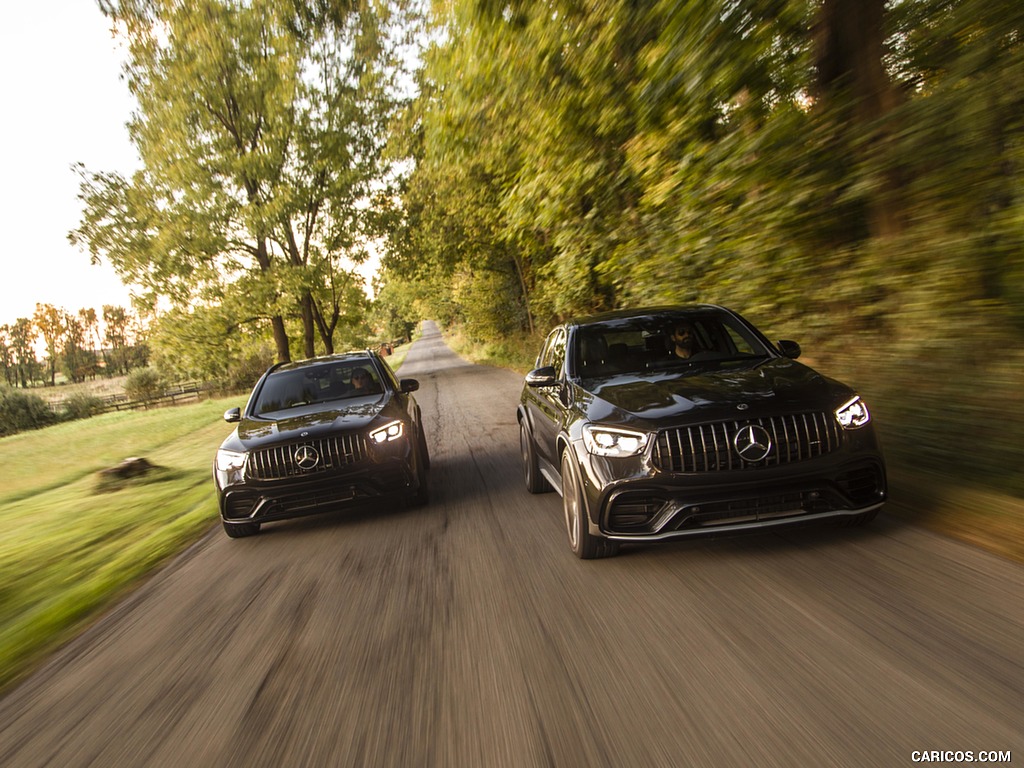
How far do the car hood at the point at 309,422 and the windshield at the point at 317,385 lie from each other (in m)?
0.26

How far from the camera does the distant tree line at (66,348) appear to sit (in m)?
106

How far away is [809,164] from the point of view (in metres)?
7.12

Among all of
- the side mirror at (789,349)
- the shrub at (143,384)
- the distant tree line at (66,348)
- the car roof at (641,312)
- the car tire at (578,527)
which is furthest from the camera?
the distant tree line at (66,348)

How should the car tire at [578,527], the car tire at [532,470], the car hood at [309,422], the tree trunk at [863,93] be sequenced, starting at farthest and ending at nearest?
the car tire at [532,470], the tree trunk at [863,93], the car hood at [309,422], the car tire at [578,527]

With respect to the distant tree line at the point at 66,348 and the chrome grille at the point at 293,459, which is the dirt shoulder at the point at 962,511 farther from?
the distant tree line at the point at 66,348

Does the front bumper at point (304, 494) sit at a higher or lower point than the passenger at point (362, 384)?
lower

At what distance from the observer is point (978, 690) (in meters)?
2.55

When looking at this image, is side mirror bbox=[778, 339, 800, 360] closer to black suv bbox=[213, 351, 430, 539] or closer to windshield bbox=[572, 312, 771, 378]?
windshield bbox=[572, 312, 771, 378]

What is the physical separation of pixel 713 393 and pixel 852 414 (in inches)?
32.3

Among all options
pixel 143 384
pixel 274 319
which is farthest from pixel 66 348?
pixel 274 319

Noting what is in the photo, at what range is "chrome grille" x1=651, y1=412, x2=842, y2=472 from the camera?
13.0ft

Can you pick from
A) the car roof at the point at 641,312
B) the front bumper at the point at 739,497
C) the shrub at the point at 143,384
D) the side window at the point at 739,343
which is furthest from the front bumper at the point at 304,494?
the shrub at the point at 143,384

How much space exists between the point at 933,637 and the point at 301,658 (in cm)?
301

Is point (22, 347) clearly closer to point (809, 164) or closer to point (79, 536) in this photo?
point (79, 536)
